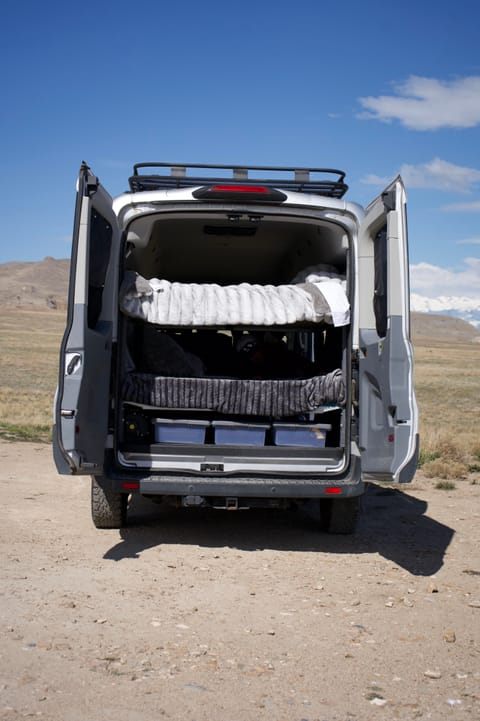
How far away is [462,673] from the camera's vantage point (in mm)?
3814

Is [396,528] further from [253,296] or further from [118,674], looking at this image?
[118,674]

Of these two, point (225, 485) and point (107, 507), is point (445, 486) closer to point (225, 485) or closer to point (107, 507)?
point (225, 485)

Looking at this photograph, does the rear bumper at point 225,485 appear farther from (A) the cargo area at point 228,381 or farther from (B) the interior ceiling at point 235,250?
(B) the interior ceiling at point 235,250

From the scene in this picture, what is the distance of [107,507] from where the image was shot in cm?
634

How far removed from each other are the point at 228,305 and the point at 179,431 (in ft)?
3.27

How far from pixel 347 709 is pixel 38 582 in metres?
2.30

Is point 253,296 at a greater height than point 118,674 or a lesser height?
greater

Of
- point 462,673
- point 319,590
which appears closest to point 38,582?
point 319,590

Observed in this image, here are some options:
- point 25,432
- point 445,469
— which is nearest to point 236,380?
point 445,469

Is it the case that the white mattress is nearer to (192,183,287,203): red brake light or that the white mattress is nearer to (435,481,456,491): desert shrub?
(192,183,287,203): red brake light

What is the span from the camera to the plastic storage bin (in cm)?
615

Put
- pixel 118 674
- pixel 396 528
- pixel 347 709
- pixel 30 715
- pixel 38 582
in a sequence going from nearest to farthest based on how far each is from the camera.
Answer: pixel 30 715
pixel 347 709
pixel 118 674
pixel 38 582
pixel 396 528

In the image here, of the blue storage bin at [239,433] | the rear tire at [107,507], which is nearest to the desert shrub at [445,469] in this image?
the blue storage bin at [239,433]

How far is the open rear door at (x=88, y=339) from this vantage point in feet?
17.4
